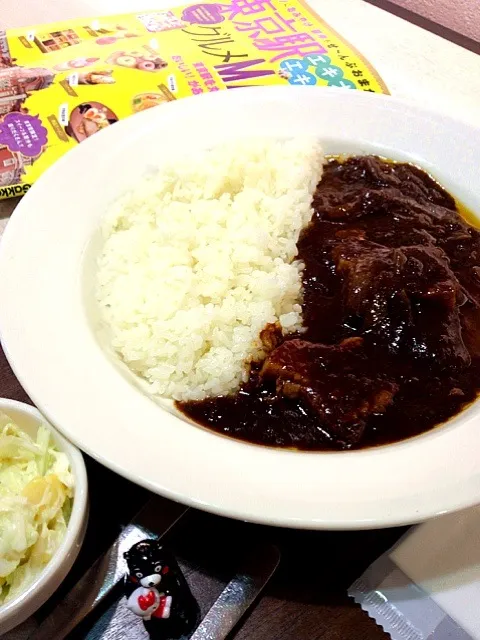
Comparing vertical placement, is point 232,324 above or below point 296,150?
below

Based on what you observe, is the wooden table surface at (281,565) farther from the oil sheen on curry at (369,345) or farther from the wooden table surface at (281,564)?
the oil sheen on curry at (369,345)

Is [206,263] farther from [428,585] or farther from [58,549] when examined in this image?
[428,585]

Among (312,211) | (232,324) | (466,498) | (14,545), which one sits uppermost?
(466,498)

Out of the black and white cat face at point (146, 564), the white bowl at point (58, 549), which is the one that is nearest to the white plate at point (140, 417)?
the white bowl at point (58, 549)

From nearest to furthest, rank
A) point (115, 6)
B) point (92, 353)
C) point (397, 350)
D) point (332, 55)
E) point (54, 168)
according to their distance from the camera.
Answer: point (92, 353), point (397, 350), point (54, 168), point (332, 55), point (115, 6)

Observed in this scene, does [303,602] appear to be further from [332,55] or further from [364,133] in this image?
[332,55]

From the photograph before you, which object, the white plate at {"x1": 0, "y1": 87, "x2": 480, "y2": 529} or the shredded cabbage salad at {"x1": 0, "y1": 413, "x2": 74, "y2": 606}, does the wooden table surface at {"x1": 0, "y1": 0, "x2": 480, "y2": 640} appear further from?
the white plate at {"x1": 0, "y1": 87, "x2": 480, "y2": 529}

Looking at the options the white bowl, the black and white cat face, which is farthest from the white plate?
the black and white cat face

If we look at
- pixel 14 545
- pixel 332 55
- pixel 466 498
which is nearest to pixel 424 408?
pixel 466 498
